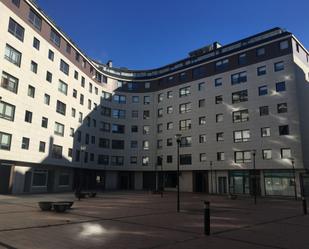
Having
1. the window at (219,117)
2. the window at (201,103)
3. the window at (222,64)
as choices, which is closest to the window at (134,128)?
the window at (201,103)

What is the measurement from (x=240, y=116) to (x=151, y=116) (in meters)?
20.4

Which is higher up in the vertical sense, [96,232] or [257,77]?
[257,77]

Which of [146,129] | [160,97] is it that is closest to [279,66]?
[160,97]

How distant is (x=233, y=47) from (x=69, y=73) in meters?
27.8

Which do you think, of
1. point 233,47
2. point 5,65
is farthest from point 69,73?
point 233,47

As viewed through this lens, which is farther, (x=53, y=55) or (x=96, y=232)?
(x=53, y=55)

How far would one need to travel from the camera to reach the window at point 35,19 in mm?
37656

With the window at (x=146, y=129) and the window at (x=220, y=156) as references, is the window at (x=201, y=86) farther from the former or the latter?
the window at (x=146, y=129)

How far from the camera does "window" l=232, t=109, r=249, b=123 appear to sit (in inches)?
1779

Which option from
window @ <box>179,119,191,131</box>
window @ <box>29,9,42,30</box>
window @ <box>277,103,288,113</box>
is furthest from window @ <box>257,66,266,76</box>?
window @ <box>29,9,42,30</box>

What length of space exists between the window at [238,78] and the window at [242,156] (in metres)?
11.1

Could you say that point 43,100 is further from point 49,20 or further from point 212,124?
point 212,124

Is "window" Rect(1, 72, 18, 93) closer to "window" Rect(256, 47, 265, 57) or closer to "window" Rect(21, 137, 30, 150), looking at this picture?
"window" Rect(21, 137, 30, 150)

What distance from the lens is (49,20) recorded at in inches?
1630
